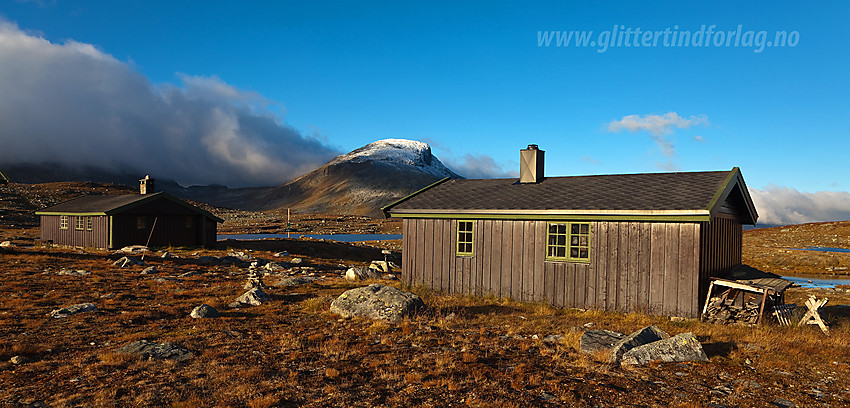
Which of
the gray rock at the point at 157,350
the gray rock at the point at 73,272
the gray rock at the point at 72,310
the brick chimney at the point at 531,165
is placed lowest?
the gray rock at the point at 73,272

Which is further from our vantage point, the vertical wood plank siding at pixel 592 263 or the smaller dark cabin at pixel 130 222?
the smaller dark cabin at pixel 130 222

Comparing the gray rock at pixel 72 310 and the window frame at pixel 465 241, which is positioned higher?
the window frame at pixel 465 241

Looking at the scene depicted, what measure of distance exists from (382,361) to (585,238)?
881 centimetres

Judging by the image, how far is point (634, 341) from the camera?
10891 mm

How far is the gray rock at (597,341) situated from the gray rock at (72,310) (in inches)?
552

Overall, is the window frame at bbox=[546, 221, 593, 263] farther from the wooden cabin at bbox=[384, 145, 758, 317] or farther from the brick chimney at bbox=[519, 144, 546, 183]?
the brick chimney at bbox=[519, 144, 546, 183]

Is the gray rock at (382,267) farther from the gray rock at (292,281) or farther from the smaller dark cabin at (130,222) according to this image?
the smaller dark cabin at (130,222)

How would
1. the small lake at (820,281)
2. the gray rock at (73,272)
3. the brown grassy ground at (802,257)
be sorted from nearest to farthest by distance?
the gray rock at (73,272) < the small lake at (820,281) < the brown grassy ground at (802,257)

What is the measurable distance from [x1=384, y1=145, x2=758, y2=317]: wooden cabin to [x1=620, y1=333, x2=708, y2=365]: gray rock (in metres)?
4.34

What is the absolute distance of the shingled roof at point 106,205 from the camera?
36406 mm

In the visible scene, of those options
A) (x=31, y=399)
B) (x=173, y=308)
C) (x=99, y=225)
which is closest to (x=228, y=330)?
(x=173, y=308)

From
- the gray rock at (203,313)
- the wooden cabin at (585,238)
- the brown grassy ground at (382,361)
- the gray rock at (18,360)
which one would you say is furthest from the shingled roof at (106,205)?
the gray rock at (18,360)

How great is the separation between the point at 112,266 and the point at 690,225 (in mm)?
26653

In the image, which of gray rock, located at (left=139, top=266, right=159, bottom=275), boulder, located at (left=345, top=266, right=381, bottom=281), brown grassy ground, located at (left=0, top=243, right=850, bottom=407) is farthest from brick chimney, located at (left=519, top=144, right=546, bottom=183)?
gray rock, located at (left=139, top=266, right=159, bottom=275)
